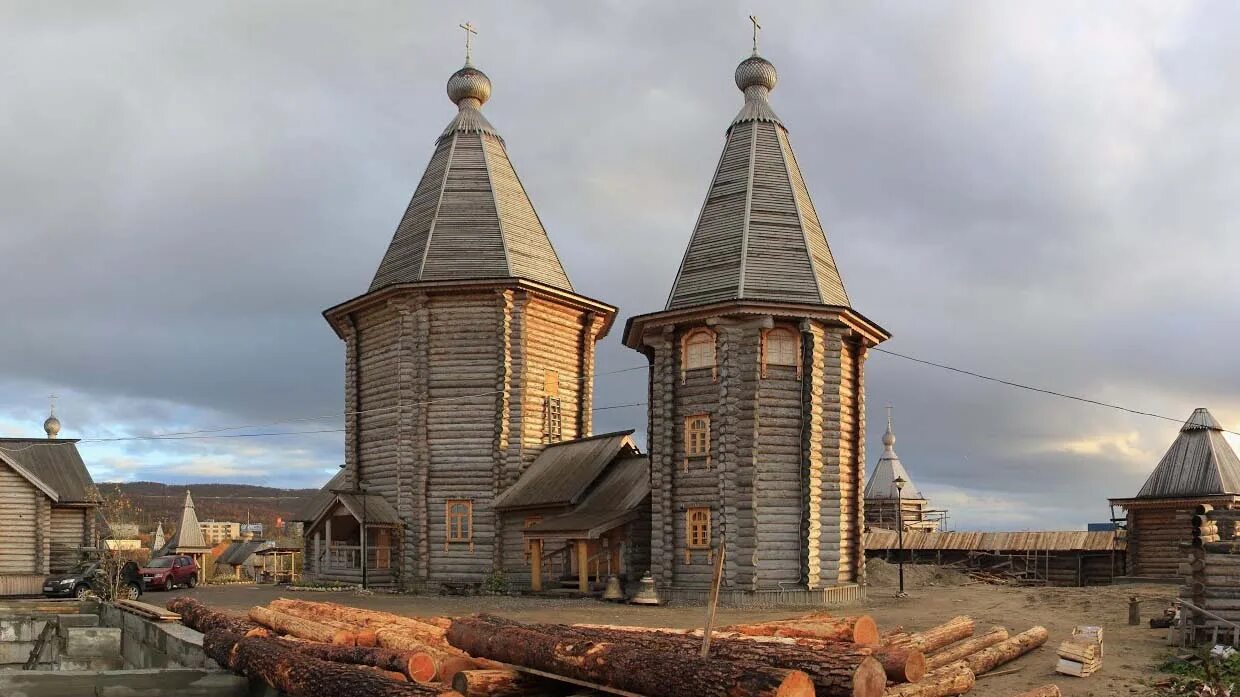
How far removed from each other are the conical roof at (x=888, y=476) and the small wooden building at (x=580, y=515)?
1217 inches

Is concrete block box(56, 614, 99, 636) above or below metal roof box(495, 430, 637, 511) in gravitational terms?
below

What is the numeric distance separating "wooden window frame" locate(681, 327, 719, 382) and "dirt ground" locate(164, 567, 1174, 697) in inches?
236

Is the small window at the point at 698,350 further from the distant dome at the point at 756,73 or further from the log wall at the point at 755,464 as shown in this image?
the distant dome at the point at 756,73

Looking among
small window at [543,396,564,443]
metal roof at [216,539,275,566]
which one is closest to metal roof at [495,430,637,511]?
small window at [543,396,564,443]

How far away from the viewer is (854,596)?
27641mm

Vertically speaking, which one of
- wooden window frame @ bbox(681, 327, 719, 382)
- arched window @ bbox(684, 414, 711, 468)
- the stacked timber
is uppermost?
wooden window frame @ bbox(681, 327, 719, 382)

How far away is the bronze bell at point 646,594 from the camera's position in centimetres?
2617

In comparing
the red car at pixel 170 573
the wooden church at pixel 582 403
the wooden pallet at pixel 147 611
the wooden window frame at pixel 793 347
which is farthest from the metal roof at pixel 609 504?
the red car at pixel 170 573

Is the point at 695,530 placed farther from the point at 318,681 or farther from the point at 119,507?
the point at 119,507

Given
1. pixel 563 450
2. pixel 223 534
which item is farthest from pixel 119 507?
pixel 223 534

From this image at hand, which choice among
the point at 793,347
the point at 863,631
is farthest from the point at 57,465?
the point at 863,631

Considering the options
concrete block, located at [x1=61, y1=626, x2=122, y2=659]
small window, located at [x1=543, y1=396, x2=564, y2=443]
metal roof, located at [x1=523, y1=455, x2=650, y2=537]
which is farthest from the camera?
small window, located at [x1=543, y1=396, x2=564, y2=443]

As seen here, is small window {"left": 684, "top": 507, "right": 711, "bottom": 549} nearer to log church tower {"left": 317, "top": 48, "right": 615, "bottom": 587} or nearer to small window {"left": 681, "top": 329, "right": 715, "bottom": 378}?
small window {"left": 681, "top": 329, "right": 715, "bottom": 378}

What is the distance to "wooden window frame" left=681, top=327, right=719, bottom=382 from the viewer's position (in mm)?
26980
